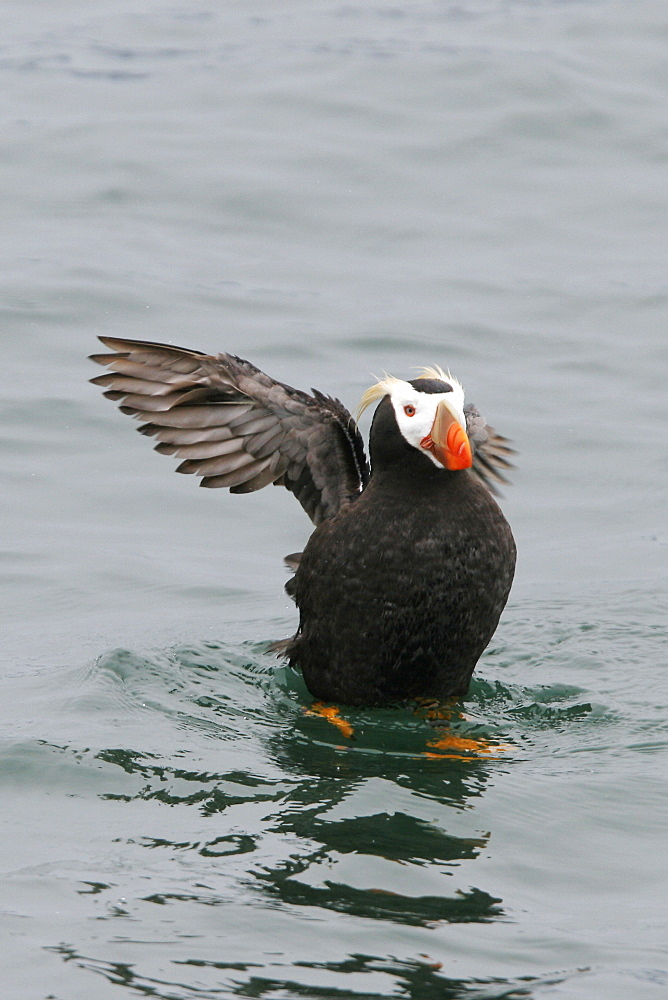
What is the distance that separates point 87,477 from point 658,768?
16.0ft

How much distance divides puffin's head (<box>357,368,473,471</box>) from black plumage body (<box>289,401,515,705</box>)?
2.6 inches

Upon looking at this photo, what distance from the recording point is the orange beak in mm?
6074

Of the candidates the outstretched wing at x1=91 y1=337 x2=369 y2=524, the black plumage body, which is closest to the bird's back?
the black plumage body

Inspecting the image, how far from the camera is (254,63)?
57.0ft

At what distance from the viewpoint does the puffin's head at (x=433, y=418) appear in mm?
6082

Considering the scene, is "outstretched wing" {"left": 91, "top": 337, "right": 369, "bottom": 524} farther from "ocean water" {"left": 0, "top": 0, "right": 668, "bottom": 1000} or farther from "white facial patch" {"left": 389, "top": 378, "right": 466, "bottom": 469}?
"ocean water" {"left": 0, "top": 0, "right": 668, "bottom": 1000}

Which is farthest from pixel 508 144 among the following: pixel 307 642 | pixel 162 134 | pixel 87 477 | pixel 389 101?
pixel 307 642

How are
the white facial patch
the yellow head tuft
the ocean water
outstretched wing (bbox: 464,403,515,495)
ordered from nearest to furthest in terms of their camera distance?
the ocean water < the white facial patch < the yellow head tuft < outstretched wing (bbox: 464,403,515,495)

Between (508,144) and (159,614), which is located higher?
(508,144)

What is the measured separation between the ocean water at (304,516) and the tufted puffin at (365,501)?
1.08ft

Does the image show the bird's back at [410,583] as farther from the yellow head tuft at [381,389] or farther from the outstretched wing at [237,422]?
the outstretched wing at [237,422]

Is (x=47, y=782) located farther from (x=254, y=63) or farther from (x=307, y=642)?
(x=254, y=63)

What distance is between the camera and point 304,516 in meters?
9.63

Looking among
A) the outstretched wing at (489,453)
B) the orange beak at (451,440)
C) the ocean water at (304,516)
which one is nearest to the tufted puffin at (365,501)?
the orange beak at (451,440)
